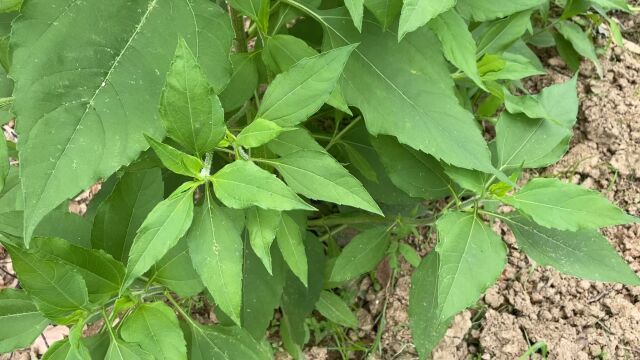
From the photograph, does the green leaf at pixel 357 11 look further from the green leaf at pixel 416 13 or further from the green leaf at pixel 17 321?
the green leaf at pixel 17 321

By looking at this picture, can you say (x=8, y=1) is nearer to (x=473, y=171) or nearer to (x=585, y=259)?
(x=473, y=171)

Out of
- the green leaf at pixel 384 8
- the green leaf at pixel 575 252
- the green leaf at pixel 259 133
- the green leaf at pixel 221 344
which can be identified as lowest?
the green leaf at pixel 221 344

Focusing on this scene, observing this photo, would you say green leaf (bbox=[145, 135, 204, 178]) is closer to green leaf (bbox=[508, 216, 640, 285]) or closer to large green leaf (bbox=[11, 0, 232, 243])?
large green leaf (bbox=[11, 0, 232, 243])

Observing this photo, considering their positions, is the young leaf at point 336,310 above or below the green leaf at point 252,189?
below

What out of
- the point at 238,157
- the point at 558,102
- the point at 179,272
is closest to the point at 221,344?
the point at 179,272

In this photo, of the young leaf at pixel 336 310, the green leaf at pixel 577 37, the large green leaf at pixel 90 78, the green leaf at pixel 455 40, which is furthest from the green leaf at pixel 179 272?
the green leaf at pixel 577 37

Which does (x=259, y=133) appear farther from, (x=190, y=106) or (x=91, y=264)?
(x=91, y=264)

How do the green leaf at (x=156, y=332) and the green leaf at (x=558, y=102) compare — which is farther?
the green leaf at (x=558, y=102)

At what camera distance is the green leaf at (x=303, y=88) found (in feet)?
4.33

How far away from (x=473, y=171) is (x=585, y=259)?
41 centimetres

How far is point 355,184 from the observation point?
4.43 ft

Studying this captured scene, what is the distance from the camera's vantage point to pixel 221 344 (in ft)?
5.60

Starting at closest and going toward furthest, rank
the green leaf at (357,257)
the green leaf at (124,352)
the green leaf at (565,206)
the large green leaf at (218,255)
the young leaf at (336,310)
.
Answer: the large green leaf at (218,255), the green leaf at (124,352), the green leaf at (565,206), the green leaf at (357,257), the young leaf at (336,310)

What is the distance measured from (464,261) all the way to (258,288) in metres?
0.72
